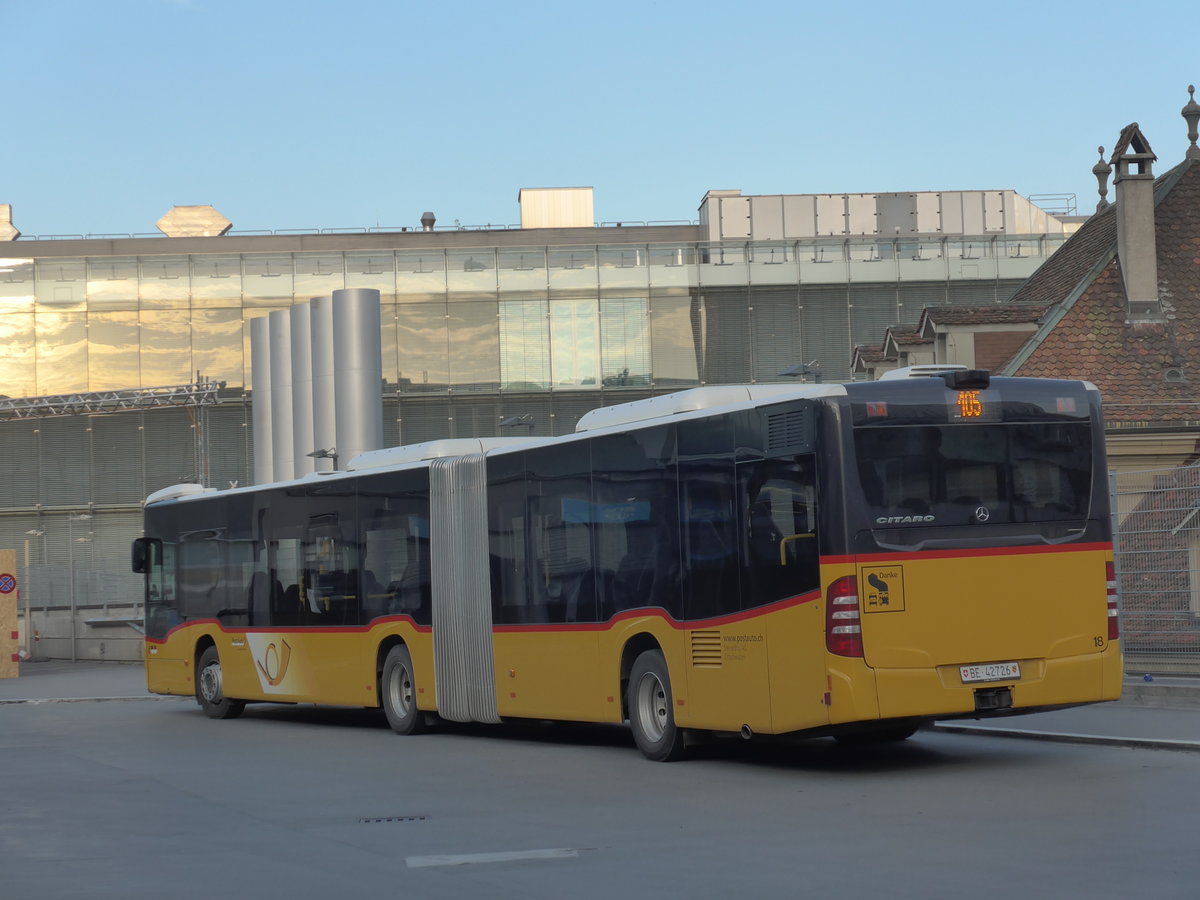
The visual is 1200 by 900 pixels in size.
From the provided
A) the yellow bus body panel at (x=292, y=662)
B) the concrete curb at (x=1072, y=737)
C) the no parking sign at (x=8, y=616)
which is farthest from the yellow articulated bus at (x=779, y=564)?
the no parking sign at (x=8, y=616)

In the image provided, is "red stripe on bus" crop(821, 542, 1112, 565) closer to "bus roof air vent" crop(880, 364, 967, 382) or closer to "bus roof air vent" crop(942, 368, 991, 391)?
"bus roof air vent" crop(942, 368, 991, 391)

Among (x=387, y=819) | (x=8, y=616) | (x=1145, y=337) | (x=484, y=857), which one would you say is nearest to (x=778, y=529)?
(x=387, y=819)

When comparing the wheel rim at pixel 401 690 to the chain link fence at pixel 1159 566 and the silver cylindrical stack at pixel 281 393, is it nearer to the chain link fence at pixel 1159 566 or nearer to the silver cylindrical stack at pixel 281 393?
the chain link fence at pixel 1159 566

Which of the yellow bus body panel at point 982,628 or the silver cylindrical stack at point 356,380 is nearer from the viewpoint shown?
the yellow bus body panel at point 982,628

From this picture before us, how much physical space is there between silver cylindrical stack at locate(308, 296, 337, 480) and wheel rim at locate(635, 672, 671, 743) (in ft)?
83.4

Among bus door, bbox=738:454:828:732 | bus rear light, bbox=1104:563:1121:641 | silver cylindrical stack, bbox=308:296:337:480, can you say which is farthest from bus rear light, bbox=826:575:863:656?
silver cylindrical stack, bbox=308:296:337:480

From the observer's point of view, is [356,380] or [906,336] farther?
[356,380]

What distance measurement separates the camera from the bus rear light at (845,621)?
13.1 meters

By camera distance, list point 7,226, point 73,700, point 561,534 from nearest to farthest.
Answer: point 561,534
point 73,700
point 7,226

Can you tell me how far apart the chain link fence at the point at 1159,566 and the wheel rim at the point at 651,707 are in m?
6.27

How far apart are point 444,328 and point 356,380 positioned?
16357 millimetres

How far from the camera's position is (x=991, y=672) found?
13539 mm

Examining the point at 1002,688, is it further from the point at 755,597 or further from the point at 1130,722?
the point at 1130,722

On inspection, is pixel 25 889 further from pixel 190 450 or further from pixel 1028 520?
pixel 190 450
